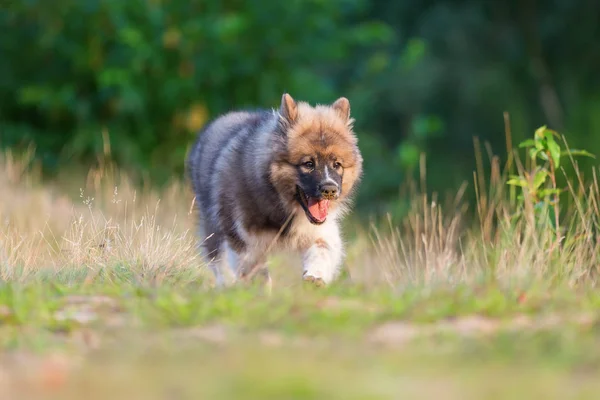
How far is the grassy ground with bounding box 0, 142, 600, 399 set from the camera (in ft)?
16.5

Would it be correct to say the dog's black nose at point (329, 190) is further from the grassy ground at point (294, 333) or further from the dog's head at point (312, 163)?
the grassy ground at point (294, 333)

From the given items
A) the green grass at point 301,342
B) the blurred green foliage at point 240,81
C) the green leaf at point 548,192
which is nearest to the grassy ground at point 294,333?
the green grass at point 301,342

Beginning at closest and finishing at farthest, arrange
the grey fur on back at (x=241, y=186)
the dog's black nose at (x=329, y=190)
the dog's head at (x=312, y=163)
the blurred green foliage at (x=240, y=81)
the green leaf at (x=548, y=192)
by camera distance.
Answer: the dog's black nose at (x=329, y=190) < the dog's head at (x=312, y=163) < the grey fur on back at (x=241, y=186) < the green leaf at (x=548, y=192) < the blurred green foliage at (x=240, y=81)

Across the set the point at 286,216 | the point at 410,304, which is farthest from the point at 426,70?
the point at 410,304

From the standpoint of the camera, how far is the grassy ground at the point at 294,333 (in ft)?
16.5

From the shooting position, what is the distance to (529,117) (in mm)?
22875

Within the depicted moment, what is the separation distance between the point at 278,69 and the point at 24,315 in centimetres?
1468

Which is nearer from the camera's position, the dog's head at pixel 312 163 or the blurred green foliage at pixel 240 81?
the dog's head at pixel 312 163

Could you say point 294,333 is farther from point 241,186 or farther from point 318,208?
point 241,186

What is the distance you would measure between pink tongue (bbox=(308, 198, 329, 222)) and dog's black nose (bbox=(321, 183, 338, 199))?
23 centimetres

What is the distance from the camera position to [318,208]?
27.7 feet

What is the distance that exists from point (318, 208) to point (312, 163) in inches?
14.0

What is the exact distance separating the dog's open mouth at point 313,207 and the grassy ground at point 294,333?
86 centimetres

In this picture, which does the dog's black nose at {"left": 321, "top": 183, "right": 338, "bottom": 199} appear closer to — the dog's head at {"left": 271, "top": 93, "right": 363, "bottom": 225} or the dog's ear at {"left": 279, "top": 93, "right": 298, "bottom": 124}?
the dog's head at {"left": 271, "top": 93, "right": 363, "bottom": 225}
